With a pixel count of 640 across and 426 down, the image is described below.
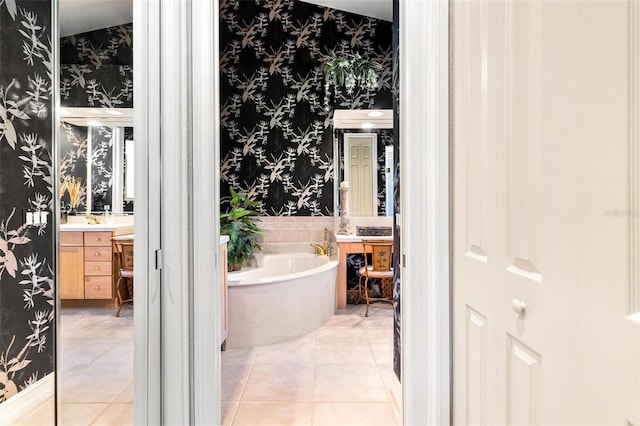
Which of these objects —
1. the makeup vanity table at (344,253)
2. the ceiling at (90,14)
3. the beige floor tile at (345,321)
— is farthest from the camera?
the makeup vanity table at (344,253)

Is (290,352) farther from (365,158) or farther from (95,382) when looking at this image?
(365,158)

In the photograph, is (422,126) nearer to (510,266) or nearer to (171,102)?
(510,266)

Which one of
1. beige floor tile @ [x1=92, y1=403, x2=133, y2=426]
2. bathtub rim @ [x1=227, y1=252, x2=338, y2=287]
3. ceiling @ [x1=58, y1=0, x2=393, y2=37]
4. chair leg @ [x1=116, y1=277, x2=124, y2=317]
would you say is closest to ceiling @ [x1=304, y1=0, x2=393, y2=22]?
bathtub rim @ [x1=227, y1=252, x2=338, y2=287]

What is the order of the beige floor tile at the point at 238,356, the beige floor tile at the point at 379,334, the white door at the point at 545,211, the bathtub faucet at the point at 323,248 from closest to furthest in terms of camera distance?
the white door at the point at 545,211, the beige floor tile at the point at 238,356, the beige floor tile at the point at 379,334, the bathtub faucet at the point at 323,248

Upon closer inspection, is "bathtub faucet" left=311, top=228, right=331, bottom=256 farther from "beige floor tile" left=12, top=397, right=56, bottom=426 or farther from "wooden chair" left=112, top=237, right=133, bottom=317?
"beige floor tile" left=12, top=397, right=56, bottom=426

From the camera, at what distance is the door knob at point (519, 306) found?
2.84ft

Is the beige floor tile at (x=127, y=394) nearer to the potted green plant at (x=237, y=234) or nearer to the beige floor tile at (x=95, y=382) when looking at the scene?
the beige floor tile at (x=95, y=382)

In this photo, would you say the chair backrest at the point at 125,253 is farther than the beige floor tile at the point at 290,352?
No

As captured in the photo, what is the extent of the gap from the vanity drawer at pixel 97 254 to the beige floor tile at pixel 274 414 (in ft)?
3.94

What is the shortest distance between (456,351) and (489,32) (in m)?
1.02

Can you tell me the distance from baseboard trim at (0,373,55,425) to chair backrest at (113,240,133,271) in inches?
14.8

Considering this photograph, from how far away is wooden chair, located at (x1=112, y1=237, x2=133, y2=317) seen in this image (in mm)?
1220

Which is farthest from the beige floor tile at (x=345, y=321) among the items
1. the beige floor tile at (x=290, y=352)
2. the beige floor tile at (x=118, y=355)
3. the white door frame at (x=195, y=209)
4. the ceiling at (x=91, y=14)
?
the ceiling at (x=91, y=14)

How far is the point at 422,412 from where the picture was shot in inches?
51.4
